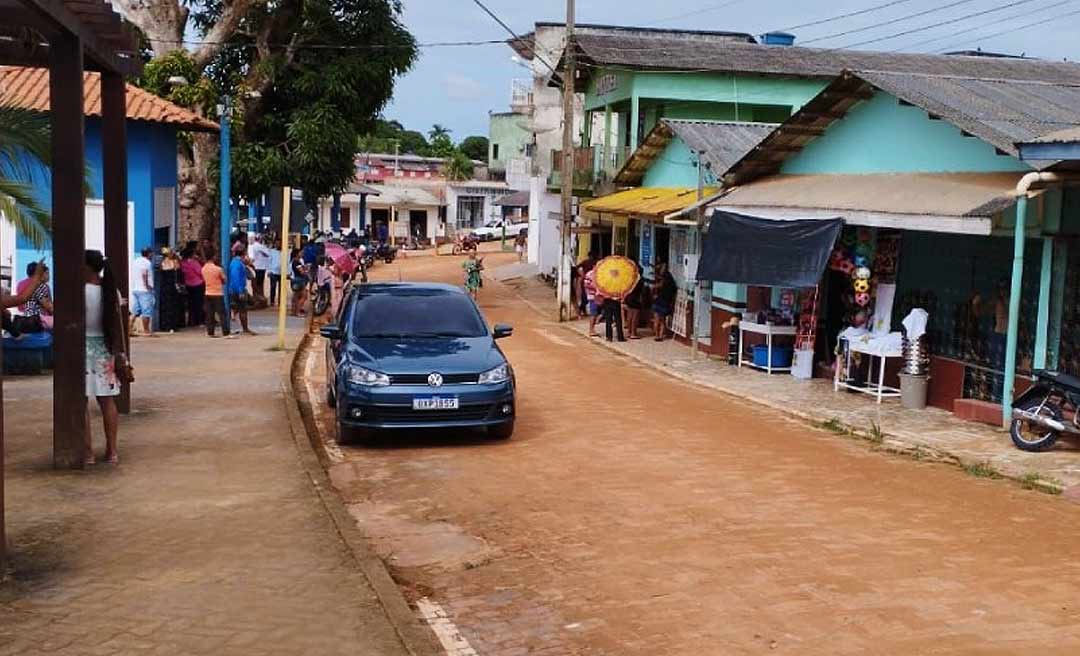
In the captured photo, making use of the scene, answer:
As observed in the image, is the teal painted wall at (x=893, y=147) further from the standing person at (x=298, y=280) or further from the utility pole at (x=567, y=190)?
the standing person at (x=298, y=280)

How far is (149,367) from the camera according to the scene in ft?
54.1

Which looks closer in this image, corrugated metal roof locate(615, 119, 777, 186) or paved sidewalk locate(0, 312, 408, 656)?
paved sidewalk locate(0, 312, 408, 656)

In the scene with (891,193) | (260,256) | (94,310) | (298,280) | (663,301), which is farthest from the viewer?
(260,256)

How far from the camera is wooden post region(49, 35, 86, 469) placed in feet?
30.8

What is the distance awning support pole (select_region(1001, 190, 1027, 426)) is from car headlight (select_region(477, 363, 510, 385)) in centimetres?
521

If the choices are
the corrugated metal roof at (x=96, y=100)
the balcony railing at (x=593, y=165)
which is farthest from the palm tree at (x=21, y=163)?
the balcony railing at (x=593, y=165)

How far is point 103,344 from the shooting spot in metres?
9.93

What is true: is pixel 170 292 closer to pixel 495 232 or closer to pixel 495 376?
pixel 495 376

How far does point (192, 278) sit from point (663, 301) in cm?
919

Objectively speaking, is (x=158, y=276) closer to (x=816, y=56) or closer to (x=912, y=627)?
(x=912, y=627)

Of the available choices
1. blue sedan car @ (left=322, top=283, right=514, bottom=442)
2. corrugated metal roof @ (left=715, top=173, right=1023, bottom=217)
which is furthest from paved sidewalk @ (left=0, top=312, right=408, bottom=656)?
corrugated metal roof @ (left=715, top=173, right=1023, bottom=217)

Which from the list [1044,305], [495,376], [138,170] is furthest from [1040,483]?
[138,170]

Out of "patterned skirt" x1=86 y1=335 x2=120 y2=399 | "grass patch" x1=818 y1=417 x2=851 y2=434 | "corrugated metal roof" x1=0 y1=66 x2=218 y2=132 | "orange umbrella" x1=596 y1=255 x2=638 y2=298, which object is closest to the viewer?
"patterned skirt" x1=86 y1=335 x2=120 y2=399

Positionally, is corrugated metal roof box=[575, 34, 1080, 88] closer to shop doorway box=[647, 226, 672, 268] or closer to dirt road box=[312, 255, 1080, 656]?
shop doorway box=[647, 226, 672, 268]
